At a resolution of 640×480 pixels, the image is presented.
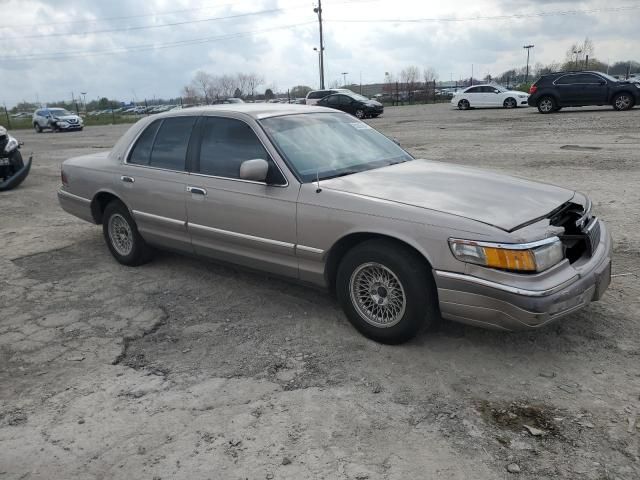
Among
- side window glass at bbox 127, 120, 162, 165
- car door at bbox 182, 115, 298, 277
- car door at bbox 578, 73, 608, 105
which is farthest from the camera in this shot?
car door at bbox 578, 73, 608, 105

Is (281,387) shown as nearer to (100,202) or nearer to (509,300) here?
(509,300)

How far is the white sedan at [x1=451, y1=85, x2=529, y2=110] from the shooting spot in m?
27.8

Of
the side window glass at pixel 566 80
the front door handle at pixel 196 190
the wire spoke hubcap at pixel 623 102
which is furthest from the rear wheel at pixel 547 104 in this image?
the front door handle at pixel 196 190

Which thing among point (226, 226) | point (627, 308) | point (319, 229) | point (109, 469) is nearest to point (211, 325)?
point (226, 226)

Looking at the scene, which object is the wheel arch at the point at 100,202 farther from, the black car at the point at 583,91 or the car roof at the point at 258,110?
the black car at the point at 583,91

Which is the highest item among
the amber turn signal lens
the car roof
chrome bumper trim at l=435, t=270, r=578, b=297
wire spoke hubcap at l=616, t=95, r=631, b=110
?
wire spoke hubcap at l=616, t=95, r=631, b=110

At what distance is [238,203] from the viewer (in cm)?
442

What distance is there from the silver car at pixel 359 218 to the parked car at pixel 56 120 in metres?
29.8

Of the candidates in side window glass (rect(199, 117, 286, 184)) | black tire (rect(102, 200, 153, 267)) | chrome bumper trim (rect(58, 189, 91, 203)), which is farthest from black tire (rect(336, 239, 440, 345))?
chrome bumper trim (rect(58, 189, 91, 203))

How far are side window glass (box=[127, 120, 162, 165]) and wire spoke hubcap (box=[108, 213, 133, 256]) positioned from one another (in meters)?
0.64

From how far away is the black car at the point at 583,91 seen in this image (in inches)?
807

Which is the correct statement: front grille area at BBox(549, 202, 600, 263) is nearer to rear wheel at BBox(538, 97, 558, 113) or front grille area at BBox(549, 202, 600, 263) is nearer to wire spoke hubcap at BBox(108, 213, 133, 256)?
wire spoke hubcap at BBox(108, 213, 133, 256)

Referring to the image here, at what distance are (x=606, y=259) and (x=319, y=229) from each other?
1937 millimetres

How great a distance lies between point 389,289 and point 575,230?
4.20ft
